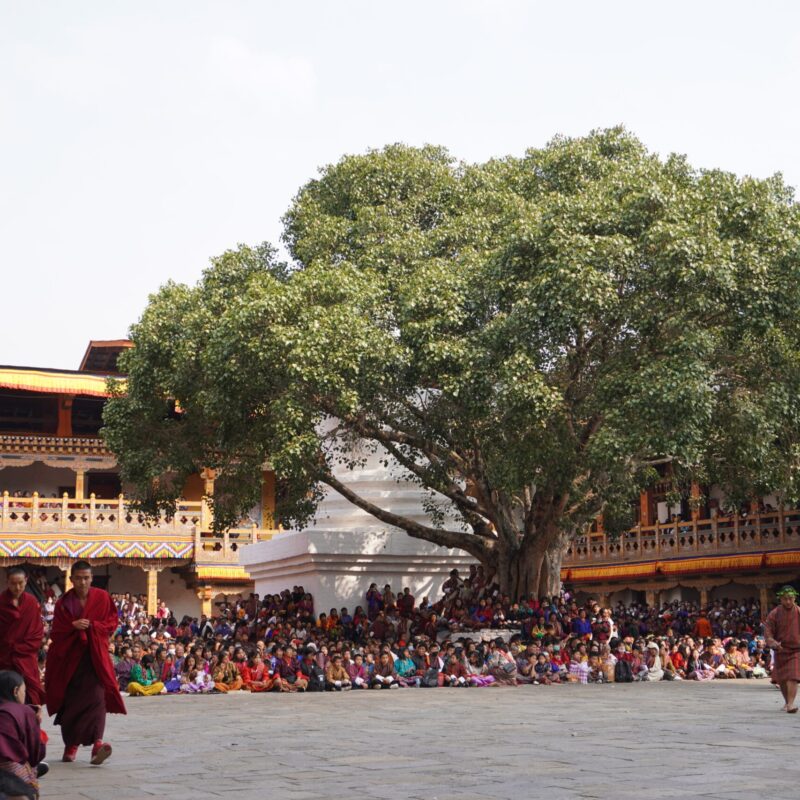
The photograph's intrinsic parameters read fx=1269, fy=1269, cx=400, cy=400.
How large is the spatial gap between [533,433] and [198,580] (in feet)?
63.9

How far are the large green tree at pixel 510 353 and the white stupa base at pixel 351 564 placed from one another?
528 millimetres

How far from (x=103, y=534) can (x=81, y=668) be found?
83.2 feet

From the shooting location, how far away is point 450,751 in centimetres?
840

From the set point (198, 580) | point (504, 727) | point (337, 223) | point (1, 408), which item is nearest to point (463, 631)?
point (337, 223)

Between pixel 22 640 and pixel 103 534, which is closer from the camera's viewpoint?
pixel 22 640

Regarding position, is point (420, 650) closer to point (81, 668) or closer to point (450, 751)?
point (450, 751)

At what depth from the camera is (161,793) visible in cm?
666

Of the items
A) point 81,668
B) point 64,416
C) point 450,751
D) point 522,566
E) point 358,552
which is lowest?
point 450,751

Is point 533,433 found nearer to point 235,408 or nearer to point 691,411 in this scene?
point 691,411

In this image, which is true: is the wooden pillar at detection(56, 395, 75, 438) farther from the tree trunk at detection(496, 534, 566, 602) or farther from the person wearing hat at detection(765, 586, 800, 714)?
the person wearing hat at detection(765, 586, 800, 714)

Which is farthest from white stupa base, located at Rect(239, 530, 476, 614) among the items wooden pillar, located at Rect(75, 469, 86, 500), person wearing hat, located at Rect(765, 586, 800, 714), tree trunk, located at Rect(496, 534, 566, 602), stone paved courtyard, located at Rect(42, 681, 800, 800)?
wooden pillar, located at Rect(75, 469, 86, 500)

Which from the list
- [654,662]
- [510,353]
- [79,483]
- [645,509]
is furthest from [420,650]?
[79,483]

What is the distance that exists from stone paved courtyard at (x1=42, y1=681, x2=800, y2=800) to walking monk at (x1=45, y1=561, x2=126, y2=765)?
0.82ft

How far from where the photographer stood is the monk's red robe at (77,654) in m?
8.39
